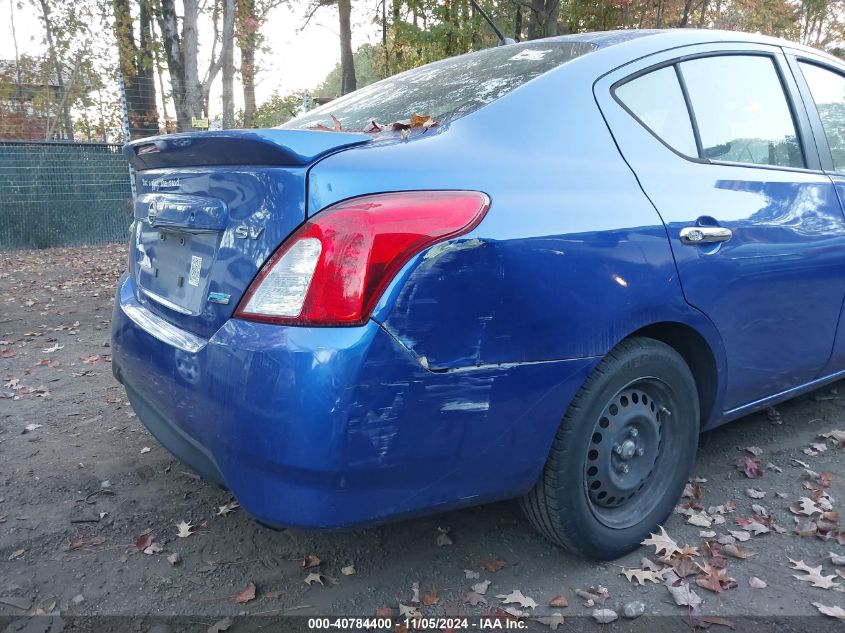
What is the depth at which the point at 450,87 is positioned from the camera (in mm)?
2531

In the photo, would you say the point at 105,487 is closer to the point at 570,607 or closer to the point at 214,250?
the point at 214,250

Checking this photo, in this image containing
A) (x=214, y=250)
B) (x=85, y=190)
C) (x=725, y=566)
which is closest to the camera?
(x=214, y=250)

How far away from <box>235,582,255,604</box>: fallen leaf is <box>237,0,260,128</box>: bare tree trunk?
14208 millimetres

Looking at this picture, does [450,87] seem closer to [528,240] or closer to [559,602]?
[528,240]

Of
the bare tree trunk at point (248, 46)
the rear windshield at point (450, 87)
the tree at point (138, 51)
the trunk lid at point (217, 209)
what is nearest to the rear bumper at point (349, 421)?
the trunk lid at point (217, 209)

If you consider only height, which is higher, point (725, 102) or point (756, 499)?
point (725, 102)

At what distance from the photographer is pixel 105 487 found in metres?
3.00

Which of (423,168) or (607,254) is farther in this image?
(607,254)

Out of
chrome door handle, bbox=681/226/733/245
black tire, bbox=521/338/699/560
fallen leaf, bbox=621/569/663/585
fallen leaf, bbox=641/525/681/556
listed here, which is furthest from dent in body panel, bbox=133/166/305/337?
fallen leaf, bbox=641/525/681/556

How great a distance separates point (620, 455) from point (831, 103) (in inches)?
84.7

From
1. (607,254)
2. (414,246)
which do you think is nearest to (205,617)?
(414,246)

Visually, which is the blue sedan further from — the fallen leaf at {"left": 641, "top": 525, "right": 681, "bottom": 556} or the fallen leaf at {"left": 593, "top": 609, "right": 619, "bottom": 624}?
the fallen leaf at {"left": 593, "top": 609, "right": 619, "bottom": 624}

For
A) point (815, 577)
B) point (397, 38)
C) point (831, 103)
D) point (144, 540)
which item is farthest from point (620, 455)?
point (397, 38)

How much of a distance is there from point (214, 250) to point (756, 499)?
231cm
